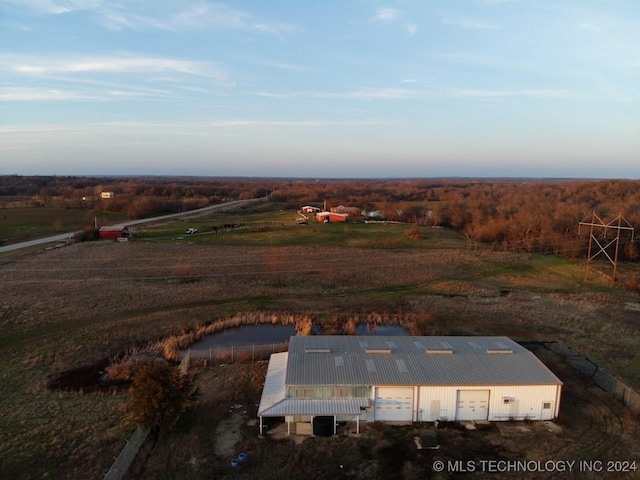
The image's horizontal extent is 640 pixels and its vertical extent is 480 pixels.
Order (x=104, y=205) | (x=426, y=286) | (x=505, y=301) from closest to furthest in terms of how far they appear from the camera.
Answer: (x=505, y=301) < (x=426, y=286) < (x=104, y=205)

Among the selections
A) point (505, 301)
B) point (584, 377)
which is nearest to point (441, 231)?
point (505, 301)

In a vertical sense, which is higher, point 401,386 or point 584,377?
point 401,386

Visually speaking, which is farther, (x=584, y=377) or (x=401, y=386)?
(x=584, y=377)

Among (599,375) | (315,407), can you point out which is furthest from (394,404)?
(599,375)

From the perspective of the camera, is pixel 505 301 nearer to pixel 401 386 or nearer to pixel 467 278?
pixel 467 278

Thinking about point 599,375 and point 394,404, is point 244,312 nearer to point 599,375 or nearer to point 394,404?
point 394,404

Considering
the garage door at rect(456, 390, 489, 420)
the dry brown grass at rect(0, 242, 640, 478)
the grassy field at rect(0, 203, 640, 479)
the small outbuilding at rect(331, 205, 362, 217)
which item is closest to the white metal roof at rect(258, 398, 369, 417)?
the grassy field at rect(0, 203, 640, 479)

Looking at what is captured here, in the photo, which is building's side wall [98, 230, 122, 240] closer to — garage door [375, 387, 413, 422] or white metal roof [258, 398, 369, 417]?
white metal roof [258, 398, 369, 417]
